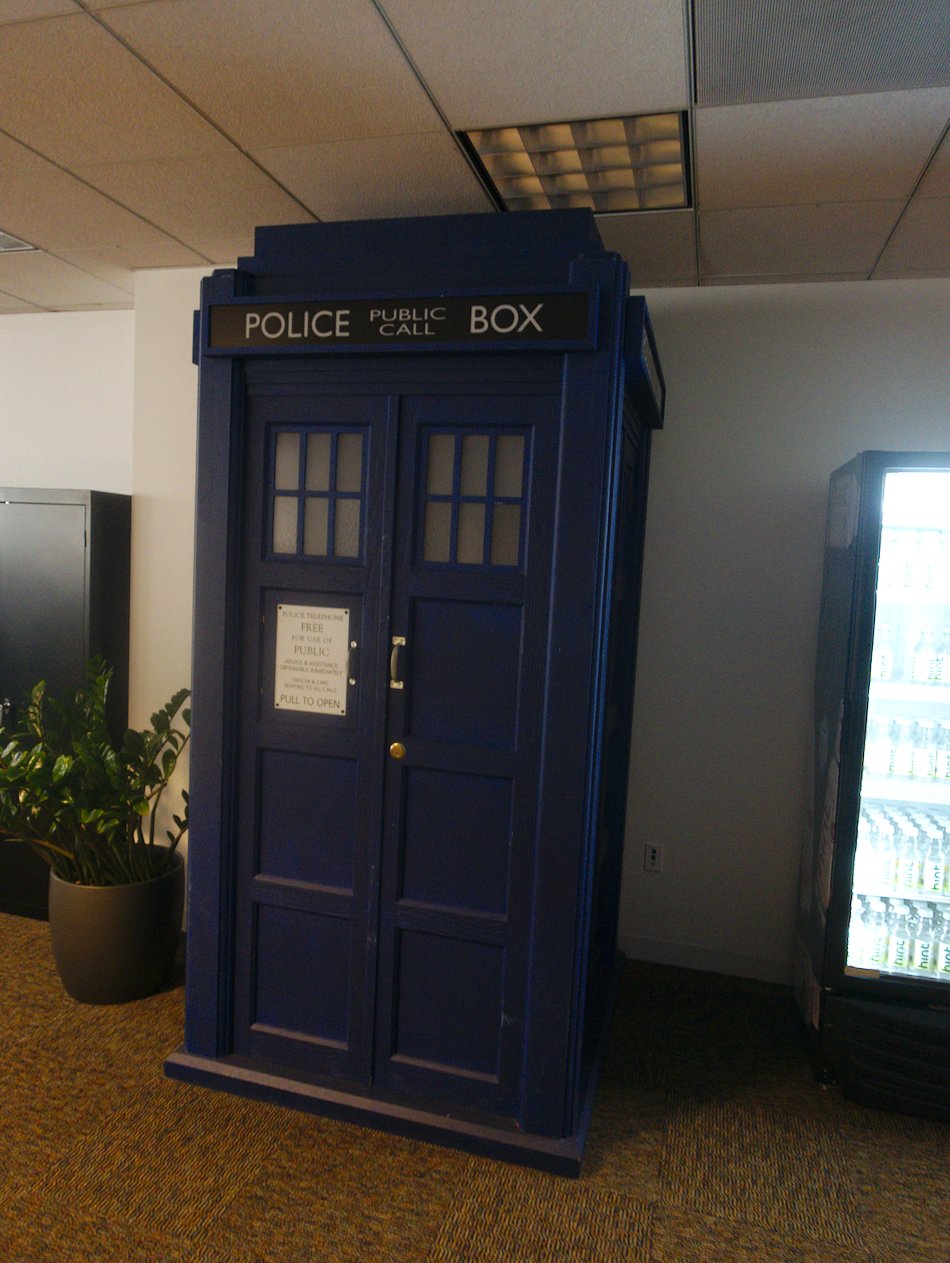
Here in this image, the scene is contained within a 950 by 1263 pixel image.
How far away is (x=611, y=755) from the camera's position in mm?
3020

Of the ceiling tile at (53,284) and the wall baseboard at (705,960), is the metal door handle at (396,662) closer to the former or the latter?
the wall baseboard at (705,960)

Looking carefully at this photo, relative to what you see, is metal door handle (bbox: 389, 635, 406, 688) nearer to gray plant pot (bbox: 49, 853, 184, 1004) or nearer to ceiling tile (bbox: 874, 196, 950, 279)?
gray plant pot (bbox: 49, 853, 184, 1004)

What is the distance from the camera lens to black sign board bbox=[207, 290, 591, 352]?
7.18 ft

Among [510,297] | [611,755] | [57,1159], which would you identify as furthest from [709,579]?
[57,1159]

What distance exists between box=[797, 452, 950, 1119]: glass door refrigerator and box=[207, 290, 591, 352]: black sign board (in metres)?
1.05

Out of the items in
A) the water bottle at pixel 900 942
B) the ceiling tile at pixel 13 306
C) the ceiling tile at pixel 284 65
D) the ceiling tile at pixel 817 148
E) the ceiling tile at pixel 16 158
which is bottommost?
the water bottle at pixel 900 942

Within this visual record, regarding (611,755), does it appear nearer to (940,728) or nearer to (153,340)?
(940,728)

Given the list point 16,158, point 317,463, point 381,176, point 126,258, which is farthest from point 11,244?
point 317,463

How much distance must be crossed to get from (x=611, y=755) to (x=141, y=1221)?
1.85 meters

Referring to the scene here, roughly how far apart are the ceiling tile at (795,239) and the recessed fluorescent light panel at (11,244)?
2.45m

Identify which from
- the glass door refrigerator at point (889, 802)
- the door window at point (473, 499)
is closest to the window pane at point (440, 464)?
the door window at point (473, 499)

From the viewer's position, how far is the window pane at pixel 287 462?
8.19 feet

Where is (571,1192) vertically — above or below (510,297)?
below

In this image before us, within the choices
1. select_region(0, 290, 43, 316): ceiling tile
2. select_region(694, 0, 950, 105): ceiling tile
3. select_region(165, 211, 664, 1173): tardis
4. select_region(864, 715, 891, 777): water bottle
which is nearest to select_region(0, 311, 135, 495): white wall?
select_region(0, 290, 43, 316): ceiling tile
